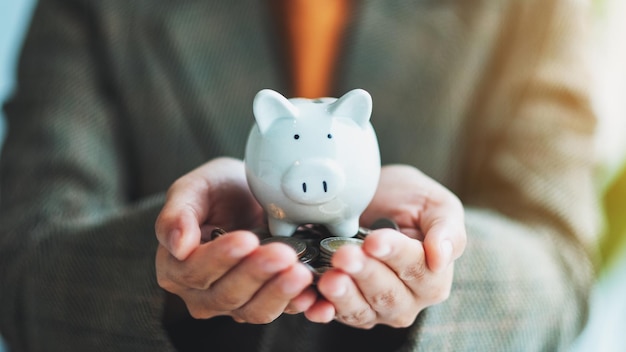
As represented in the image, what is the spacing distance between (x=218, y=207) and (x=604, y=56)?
2.04 ft

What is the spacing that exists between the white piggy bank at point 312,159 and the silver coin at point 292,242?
0.02 metres

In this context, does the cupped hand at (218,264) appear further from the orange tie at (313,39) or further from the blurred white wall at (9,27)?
the blurred white wall at (9,27)

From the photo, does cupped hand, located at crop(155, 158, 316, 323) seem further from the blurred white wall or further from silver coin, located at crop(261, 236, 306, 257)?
the blurred white wall

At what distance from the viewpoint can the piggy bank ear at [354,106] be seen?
16.5 inches

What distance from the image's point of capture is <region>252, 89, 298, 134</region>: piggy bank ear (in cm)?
42

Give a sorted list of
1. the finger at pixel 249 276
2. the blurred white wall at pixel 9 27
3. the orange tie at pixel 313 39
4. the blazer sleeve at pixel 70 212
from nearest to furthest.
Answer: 1. the finger at pixel 249 276
2. the blazer sleeve at pixel 70 212
3. the orange tie at pixel 313 39
4. the blurred white wall at pixel 9 27

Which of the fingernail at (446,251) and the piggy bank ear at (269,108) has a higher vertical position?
the piggy bank ear at (269,108)

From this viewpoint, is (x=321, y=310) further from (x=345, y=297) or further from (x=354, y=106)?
(x=354, y=106)

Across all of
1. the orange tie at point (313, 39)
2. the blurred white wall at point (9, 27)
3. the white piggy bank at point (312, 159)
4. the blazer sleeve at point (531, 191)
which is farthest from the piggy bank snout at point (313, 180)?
the blurred white wall at point (9, 27)

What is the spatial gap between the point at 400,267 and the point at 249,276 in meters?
0.09

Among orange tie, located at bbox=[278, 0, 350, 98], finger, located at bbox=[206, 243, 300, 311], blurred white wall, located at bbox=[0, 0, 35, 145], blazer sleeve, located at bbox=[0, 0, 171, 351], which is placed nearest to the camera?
finger, located at bbox=[206, 243, 300, 311]

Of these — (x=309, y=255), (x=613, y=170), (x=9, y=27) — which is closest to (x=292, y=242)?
(x=309, y=255)

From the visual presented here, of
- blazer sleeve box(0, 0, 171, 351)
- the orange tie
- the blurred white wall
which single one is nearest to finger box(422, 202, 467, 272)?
blazer sleeve box(0, 0, 171, 351)

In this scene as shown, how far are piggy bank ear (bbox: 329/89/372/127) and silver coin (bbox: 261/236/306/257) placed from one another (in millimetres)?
86
